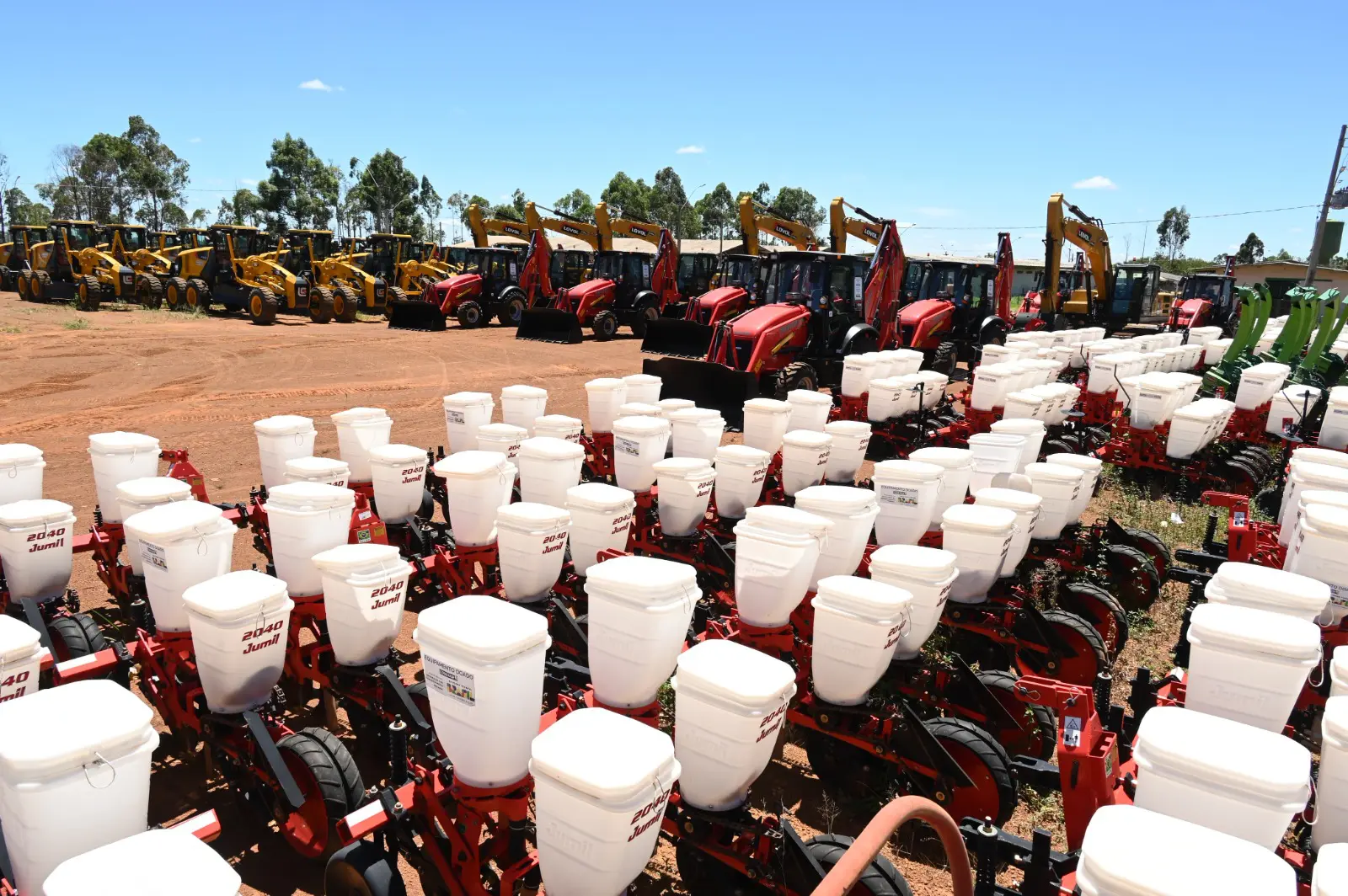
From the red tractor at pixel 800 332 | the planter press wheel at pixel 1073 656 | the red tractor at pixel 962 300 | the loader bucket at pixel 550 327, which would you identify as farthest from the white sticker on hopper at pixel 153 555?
the loader bucket at pixel 550 327

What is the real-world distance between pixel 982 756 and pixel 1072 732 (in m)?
0.74

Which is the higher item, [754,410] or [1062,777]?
[754,410]

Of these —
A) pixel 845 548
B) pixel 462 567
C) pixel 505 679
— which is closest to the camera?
pixel 505 679

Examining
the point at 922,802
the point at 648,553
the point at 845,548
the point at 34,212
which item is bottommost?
the point at 648,553

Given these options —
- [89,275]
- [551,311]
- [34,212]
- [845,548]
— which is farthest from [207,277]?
[34,212]

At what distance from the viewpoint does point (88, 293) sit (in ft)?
75.5

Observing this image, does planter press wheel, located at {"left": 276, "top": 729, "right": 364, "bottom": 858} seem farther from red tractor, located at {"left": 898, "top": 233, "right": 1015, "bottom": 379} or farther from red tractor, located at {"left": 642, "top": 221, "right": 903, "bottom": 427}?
red tractor, located at {"left": 898, "top": 233, "right": 1015, "bottom": 379}

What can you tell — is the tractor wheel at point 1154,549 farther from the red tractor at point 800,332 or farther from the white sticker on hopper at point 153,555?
the white sticker on hopper at point 153,555

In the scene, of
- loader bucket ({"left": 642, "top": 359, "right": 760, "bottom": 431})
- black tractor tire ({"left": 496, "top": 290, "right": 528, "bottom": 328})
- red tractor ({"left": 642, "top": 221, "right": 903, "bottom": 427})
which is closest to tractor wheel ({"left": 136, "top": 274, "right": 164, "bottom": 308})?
black tractor tire ({"left": 496, "top": 290, "right": 528, "bottom": 328})

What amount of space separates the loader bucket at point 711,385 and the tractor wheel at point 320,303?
15555mm

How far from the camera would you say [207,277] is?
2350cm

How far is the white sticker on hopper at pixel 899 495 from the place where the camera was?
18.0 ft

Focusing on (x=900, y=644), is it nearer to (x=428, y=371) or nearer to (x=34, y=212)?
(x=428, y=371)

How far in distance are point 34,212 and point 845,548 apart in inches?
3370
